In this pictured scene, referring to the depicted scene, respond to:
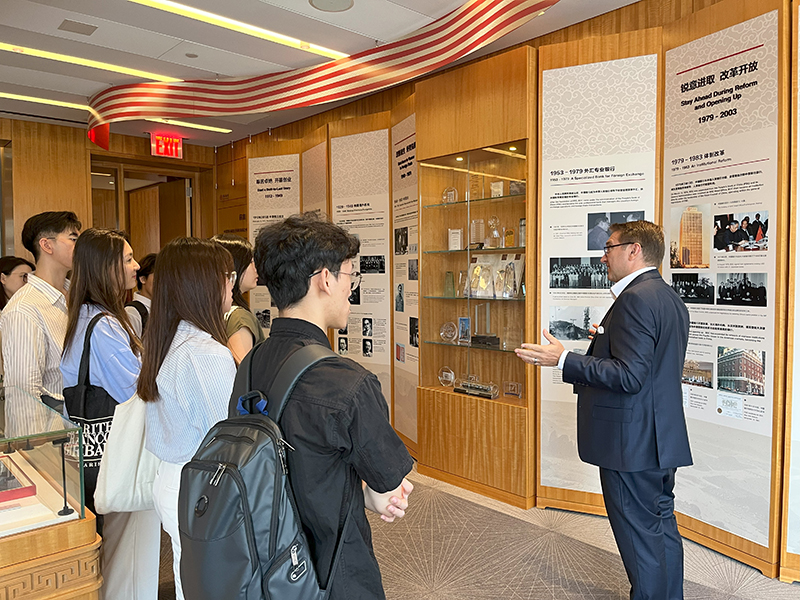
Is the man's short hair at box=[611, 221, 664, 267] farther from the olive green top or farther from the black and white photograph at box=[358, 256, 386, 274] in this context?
the black and white photograph at box=[358, 256, 386, 274]

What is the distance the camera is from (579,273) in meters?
3.99

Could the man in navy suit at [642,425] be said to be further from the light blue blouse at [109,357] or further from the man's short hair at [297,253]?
the light blue blouse at [109,357]

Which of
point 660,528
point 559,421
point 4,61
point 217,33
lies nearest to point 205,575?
point 660,528

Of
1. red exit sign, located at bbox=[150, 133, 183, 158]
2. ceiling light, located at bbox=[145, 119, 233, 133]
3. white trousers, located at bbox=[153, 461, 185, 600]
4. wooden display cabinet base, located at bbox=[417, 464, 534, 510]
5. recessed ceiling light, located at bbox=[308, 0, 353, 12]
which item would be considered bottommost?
wooden display cabinet base, located at bbox=[417, 464, 534, 510]

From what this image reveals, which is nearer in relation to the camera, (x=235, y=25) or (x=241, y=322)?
(x=241, y=322)

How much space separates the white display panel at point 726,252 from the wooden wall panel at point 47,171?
686 cm

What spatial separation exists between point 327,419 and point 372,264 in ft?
14.6

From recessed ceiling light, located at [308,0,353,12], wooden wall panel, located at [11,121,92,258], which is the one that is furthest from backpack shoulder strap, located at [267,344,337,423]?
wooden wall panel, located at [11,121,92,258]

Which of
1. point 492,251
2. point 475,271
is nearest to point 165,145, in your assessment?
point 475,271

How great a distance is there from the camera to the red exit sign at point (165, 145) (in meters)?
7.47

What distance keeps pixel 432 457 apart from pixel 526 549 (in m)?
1.36

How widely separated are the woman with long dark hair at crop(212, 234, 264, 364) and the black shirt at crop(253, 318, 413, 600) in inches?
43.0

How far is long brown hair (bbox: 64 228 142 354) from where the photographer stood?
8.35ft

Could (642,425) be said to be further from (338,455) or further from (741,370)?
(338,455)
